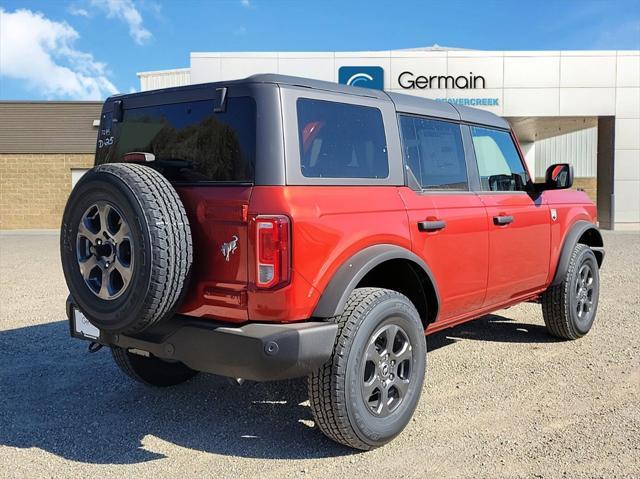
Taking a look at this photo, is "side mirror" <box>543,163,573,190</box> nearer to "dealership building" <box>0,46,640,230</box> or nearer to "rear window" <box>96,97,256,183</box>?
"rear window" <box>96,97,256,183</box>

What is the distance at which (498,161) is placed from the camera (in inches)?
186

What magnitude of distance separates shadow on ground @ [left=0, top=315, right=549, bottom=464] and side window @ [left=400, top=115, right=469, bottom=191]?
1.70m

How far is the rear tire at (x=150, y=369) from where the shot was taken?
13.6 ft

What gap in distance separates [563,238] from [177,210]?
143 inches

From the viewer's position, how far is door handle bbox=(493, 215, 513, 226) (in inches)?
169

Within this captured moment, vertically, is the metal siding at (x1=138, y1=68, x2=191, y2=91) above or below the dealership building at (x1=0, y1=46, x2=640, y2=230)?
above

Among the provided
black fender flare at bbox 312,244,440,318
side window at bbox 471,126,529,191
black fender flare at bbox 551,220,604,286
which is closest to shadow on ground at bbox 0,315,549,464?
black fender flare at bbox 312,244,440,318

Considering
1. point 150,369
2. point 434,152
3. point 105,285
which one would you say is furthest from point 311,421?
point 434,152

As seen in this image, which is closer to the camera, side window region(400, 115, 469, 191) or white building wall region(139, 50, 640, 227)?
side window region(400, 115, 469, 191)

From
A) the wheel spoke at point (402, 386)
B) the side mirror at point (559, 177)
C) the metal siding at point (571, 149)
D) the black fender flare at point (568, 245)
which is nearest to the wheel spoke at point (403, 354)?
the wheel spoke at point (402, 386)

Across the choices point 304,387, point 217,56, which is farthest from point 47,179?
point 304,387

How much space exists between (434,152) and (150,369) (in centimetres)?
246

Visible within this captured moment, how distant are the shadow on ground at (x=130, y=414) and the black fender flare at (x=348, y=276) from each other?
0.86m

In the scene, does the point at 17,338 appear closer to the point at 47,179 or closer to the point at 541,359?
the point at 541,359
